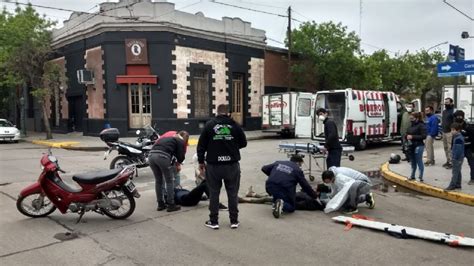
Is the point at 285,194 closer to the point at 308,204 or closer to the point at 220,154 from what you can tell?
the point at 308,204

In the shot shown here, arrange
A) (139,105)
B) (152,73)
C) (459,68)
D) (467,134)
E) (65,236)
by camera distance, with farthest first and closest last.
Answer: (139,105), (152,73), (459,68), (467,134), (65,236)

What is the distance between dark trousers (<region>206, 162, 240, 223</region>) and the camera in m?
6.00

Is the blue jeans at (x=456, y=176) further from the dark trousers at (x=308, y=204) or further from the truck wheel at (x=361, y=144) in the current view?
the truck wheel at (x=361, y=144)

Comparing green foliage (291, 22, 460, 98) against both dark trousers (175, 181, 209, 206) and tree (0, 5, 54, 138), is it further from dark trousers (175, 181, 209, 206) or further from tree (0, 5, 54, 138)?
dark trousers (175, 181, 209, 206)

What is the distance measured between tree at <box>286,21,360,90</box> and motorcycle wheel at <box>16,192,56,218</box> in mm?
24180

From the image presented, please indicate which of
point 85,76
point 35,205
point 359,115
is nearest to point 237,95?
point 85,76

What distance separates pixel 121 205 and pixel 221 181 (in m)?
1.76

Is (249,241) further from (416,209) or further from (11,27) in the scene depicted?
(11,27)

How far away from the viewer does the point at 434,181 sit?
9695mm

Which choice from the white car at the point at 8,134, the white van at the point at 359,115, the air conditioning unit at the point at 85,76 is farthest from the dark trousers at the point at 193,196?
the white car at the point at 8,134

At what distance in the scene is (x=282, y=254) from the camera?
5.11 m

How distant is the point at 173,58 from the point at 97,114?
17.5 feet

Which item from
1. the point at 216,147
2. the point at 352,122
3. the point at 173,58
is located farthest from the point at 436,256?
the point at 173,58

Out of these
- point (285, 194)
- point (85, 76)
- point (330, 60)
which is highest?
point (330, 60)
